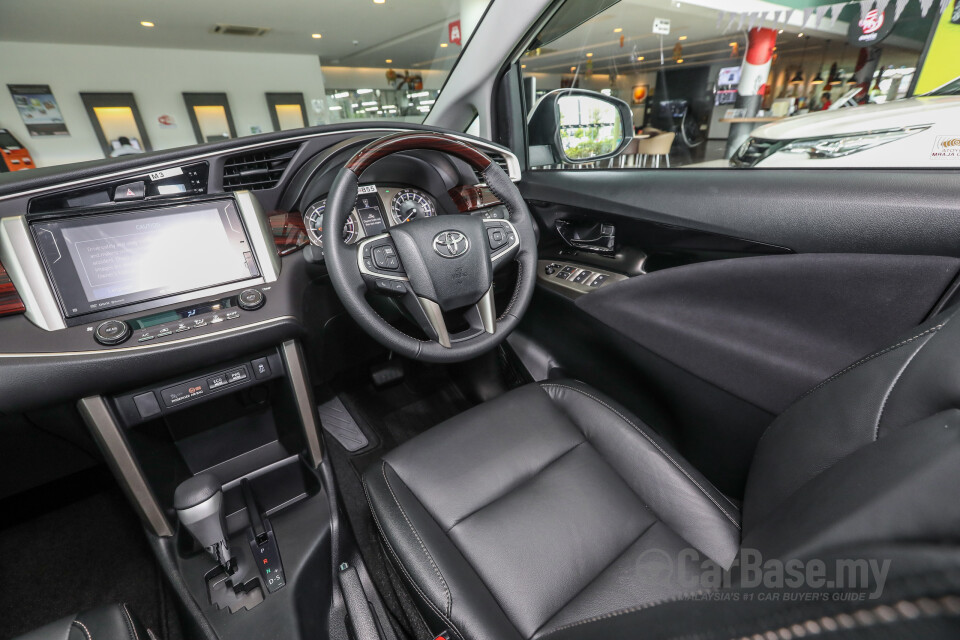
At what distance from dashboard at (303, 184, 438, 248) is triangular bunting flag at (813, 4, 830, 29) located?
111 centimetres

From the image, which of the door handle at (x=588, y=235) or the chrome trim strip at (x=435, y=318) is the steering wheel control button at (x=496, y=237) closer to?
the chrome trim strip at (x=435, y=318)

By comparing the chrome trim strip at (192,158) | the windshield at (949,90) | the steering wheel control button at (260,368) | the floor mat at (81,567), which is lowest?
the floor mat at (81,567)

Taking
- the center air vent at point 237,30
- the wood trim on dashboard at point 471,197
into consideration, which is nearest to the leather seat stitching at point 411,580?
the wood trim on dashboard at point 471,197

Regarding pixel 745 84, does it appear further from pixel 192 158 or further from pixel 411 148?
pixel 192 158

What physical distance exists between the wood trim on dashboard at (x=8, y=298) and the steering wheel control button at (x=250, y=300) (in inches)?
15.0

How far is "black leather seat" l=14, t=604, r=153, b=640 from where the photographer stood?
0.68m

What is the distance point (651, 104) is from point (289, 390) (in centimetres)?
151

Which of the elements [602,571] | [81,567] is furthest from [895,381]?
[81,567]

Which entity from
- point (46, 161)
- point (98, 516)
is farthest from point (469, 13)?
point (46, 161)

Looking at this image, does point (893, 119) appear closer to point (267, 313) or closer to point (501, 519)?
point (501, 519)

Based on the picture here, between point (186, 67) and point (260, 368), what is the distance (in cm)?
860

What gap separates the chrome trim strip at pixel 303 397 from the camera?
1178 millimetres

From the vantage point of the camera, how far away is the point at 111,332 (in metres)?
0.93

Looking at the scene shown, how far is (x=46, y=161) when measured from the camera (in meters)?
5.86
